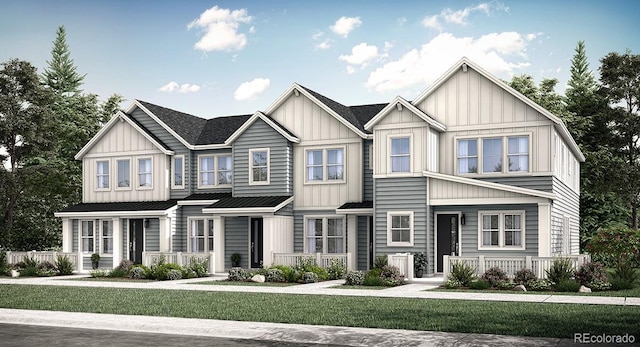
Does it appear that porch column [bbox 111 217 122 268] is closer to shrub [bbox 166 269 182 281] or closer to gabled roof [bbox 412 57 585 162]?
shrub [bbox 166 269 182 281]

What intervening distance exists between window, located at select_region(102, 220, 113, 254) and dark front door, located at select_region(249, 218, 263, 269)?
726 cm

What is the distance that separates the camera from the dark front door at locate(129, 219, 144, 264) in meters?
37.6

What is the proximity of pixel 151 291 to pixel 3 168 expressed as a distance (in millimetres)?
23587

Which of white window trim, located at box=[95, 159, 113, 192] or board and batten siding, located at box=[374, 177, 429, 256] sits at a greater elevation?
white window trim, located at box=[95, 159, 113, 192]

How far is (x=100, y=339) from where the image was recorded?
14195mm

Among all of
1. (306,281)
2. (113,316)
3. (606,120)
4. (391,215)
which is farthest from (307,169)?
(606,120)

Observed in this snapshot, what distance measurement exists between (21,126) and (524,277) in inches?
1188

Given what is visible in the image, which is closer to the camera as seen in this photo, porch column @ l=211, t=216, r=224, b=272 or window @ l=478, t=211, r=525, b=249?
window @ l=478, t=211, r=525, b=249

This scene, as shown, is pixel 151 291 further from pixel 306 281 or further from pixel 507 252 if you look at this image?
pixel 507 252

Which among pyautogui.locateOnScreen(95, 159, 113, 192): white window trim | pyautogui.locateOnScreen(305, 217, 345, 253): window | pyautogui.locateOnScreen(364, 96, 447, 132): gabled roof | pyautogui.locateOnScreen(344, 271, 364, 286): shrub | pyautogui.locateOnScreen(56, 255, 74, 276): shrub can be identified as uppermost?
pyautogui.locateOnScreen(364, 96, 447, 132): gabled roof

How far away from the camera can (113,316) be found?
1728cm

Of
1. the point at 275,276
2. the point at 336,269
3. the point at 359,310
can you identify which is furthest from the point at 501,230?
the point at 359,310

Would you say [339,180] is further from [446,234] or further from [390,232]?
[446,234]

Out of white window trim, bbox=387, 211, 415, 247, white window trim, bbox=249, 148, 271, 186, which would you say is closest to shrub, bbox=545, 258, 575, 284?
white window trim, bbox=387, 211, 415, 247
